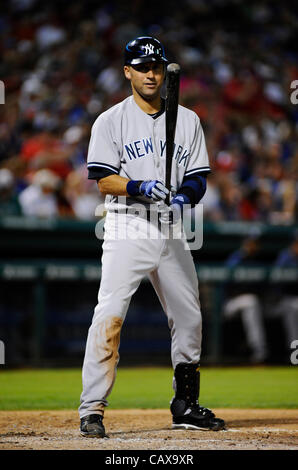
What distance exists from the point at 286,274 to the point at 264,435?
4674 mm

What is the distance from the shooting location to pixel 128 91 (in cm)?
1049

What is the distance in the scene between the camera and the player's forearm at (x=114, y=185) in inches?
141

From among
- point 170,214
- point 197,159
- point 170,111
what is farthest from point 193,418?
point 170,111

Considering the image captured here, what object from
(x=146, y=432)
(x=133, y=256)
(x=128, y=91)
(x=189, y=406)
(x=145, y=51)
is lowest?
(x=146, y=432)

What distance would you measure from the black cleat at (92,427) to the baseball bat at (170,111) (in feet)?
3.51

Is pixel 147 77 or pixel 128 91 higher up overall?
pixel 128 91

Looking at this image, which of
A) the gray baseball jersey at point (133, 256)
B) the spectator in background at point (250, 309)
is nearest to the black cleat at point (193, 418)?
the gray baseball jersey at point (133, 256)

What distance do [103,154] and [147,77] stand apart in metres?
0.44

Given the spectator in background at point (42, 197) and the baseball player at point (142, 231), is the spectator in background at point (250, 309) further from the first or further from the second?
the baseball player at point (142, 231)

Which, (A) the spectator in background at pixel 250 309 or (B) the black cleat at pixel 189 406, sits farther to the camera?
(A) the spectator in background at pixel 250 309

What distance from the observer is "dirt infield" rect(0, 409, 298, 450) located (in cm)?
323

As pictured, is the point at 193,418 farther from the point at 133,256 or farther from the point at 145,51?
the point at 145,51

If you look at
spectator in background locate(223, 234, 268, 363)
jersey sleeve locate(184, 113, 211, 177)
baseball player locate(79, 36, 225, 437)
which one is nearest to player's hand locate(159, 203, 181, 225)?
baseball player locate(79, 36, 225, 437)
